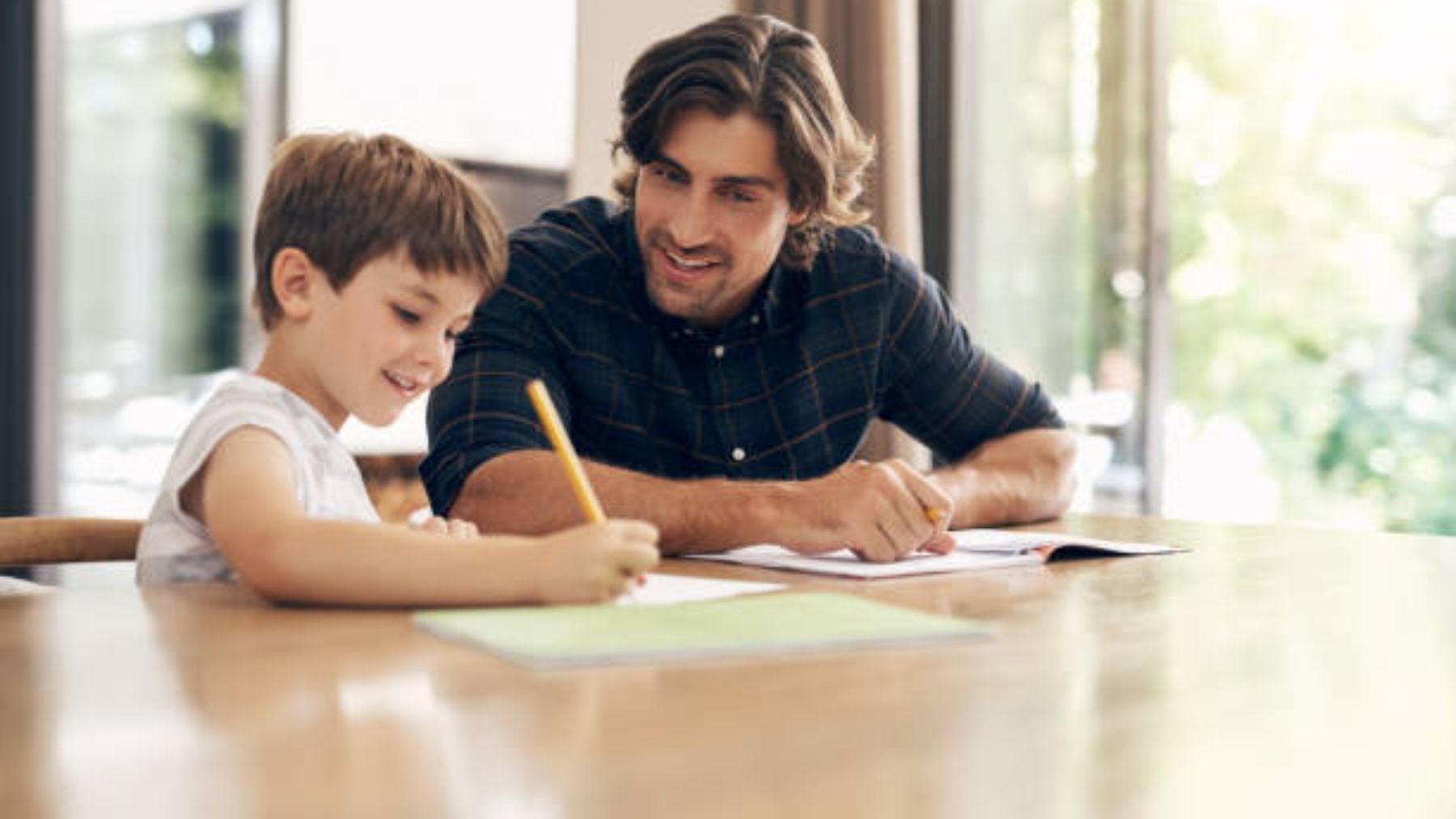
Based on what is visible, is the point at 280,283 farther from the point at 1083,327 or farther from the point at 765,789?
the point at 1083,327

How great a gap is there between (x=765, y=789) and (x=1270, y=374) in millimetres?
7764

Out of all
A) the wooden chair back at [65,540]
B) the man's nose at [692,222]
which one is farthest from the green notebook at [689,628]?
the man's nose at [692,222]

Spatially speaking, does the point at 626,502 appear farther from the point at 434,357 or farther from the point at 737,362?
the point at 737,362

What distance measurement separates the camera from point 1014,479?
172 cm

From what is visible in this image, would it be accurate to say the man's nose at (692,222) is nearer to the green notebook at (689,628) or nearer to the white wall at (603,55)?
the green notebook at (689,628)

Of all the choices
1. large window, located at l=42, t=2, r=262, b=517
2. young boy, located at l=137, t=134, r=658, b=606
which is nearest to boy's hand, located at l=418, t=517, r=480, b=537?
young boy, located at l=137, t=134, r=658, b=606

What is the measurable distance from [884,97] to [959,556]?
225cm

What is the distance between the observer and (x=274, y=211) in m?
1.17

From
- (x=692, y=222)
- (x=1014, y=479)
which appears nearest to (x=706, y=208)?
(x=692, y=222)

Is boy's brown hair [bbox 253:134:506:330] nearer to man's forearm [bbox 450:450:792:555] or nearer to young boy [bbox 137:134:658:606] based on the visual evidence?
young boy [bbox 137:134:658:606]

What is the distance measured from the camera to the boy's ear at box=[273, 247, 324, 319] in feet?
3.72

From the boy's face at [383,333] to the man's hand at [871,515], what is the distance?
0.32 m

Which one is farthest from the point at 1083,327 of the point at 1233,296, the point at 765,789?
the point at 1233,296

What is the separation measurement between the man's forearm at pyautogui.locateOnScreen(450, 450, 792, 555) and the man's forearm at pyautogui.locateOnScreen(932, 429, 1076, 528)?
0.35 m
